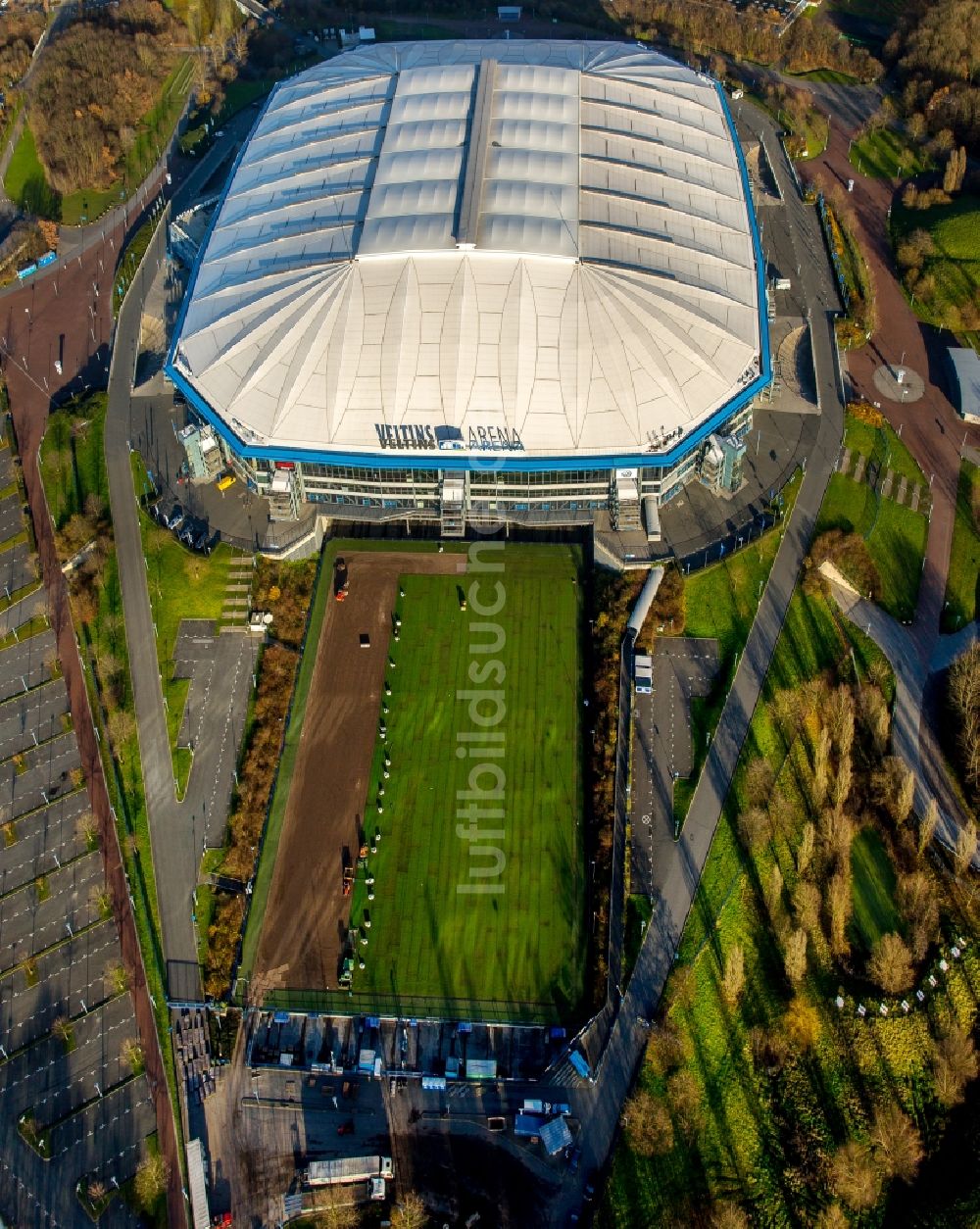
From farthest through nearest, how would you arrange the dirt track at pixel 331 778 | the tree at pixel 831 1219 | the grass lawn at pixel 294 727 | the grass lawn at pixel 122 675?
the grass lawn at pixel 294 727 < the grass lawn at pixel 122 675 < the dirt track at pixel 331 778 < the tree at pixel 831 1219

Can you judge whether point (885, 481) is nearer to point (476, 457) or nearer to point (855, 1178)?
point (476, 457)

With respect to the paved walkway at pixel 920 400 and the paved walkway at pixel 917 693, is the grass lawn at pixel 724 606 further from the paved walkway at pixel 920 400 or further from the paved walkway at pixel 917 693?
the paved walkway at pixel 920 400

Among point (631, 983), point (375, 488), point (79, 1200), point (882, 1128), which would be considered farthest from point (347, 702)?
point (882, 1128)

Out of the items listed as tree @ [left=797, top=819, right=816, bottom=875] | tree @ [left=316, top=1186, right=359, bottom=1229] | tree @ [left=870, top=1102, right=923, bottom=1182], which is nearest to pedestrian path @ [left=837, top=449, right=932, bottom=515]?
tree @ [left=797, top=819, right=816, bottom=875]

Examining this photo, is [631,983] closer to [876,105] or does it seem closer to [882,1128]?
[882,1128]

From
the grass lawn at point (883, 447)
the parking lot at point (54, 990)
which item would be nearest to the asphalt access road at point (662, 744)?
the grass lawn at point (883, 447)

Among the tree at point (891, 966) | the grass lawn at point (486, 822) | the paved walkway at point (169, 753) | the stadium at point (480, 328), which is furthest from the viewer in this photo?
the stadium at point (480, 328)

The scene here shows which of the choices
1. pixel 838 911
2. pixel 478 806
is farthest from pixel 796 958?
pixel 478 806
